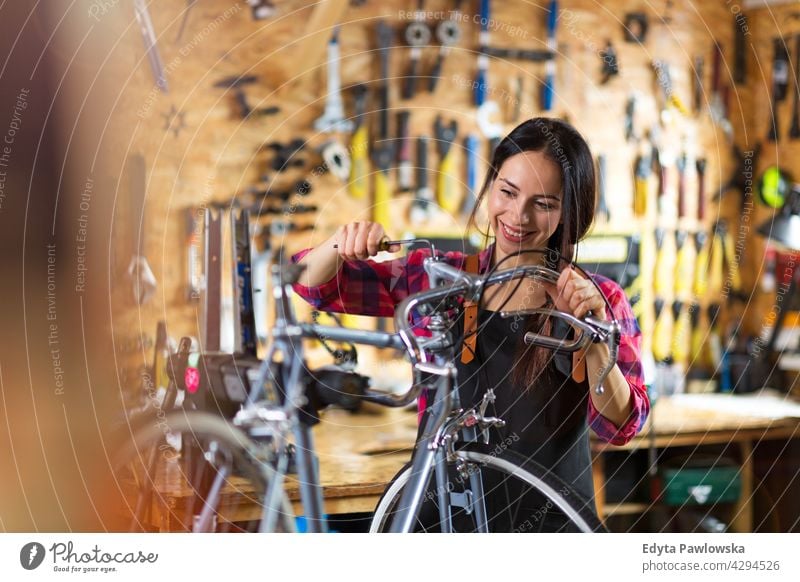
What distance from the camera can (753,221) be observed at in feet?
2.95

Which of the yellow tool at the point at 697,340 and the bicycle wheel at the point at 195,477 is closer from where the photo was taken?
the bicycle wheel at the point at 195,477

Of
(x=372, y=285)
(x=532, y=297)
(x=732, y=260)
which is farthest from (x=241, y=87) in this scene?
(x=732, y=260)

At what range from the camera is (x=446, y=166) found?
841 millimetres

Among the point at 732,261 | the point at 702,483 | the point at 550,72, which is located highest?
the point at 550,72

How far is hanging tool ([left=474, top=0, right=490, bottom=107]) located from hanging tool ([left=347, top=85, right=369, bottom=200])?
0.38 feet

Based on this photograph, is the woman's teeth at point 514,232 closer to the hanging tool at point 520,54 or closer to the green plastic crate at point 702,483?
the hanging tool at point 520,54

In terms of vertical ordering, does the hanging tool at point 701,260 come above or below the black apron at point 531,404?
above

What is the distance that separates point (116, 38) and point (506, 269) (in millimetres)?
430

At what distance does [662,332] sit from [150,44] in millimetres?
611

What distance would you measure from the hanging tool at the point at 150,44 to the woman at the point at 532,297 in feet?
0.70

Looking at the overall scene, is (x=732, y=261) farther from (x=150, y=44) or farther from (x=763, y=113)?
(x=150, y=44)

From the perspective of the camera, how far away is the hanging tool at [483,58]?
2.74 feet

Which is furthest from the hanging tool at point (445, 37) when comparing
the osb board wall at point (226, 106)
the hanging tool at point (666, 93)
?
the hanging tool at point (666, 93)
